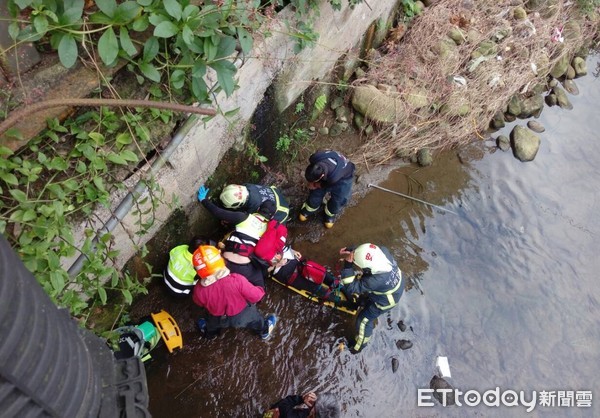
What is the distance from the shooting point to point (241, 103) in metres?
4.33

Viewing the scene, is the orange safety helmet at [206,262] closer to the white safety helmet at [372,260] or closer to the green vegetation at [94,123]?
the green vegetation at [94,123]

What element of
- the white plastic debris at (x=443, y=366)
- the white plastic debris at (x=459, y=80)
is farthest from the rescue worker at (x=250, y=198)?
the white plastic debris at (x=459, y=80)

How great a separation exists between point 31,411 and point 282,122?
446cm

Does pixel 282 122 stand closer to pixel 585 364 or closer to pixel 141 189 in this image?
pixel 141 189

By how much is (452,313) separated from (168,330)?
349cm

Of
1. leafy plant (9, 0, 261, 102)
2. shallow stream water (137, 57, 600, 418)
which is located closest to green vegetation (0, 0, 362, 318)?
leafy plant (9, 0, 261, 102)

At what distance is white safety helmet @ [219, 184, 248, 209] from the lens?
4.48 metres

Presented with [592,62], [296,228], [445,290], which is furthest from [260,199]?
[592,62]

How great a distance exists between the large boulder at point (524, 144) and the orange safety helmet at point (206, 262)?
18.2 feet

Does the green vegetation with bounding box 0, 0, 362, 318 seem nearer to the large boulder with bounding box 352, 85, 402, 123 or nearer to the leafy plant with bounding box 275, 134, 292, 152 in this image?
the leafy plant with bounding box 275, 134, 292, 152

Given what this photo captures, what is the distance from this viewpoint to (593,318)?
225 inches

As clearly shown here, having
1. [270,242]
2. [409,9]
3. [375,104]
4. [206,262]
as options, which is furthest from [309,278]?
[409,9]

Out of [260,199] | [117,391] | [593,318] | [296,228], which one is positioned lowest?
[593,318]

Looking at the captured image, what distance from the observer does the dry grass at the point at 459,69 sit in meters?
6.46
